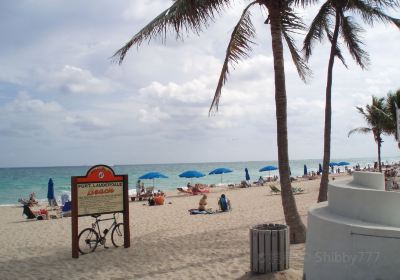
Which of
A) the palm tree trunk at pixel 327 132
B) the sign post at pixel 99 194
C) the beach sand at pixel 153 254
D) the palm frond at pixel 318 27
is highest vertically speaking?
the palm frond at pixel 318 27

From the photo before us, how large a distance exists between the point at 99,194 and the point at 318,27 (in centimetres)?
820

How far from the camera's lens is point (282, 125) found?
27.8 ft

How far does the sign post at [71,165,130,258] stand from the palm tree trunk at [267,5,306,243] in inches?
148

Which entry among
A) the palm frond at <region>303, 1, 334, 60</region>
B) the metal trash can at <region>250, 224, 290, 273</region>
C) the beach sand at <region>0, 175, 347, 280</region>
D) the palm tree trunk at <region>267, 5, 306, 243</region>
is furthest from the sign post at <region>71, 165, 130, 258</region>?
the palm frond at <region>303, 1, 334, 60</region>

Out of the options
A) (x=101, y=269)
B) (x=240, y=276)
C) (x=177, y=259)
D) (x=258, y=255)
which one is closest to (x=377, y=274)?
(x=258, y=255)

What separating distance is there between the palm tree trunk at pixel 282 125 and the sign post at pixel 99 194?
3.76 m

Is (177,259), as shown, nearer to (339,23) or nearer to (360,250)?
(360,250)

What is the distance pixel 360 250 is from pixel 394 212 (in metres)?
0.67

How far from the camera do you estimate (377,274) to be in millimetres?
4328

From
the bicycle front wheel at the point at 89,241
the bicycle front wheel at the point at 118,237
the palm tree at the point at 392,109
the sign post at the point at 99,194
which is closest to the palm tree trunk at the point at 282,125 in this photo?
the sign post at the point at 99,194

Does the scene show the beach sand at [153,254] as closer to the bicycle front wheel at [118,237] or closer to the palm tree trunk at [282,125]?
the bicycle front wheel at [118,237]

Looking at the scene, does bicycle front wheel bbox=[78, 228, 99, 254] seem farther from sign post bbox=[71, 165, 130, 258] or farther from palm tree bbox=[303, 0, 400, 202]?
palm tree bbox=[303, 0, 400, 202]

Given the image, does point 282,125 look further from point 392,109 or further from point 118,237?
point 392,109

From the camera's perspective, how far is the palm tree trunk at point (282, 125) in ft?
27.9
